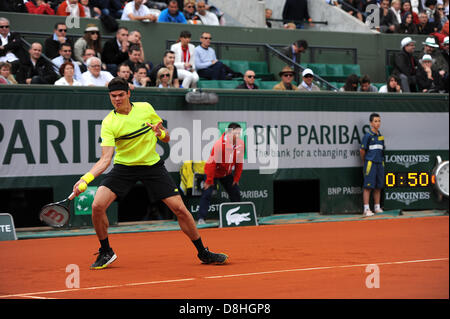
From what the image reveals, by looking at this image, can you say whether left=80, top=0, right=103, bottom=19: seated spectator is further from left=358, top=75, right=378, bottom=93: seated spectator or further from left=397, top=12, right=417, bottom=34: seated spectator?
left=397, top=12, right=417, bottom=34: seated spectator

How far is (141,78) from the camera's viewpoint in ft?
45.1

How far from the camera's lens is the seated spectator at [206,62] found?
1571cm

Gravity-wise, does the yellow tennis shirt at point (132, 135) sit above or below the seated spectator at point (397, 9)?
below

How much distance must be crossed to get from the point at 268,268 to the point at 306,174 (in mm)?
6739

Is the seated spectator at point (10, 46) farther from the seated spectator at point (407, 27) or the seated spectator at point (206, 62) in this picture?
the seated spectator at point (407, 27)

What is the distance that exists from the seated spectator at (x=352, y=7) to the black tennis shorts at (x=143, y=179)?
14238 millimetres

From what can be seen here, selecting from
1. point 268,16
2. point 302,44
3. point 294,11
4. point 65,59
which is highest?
point 294,11

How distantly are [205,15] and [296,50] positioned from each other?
8.19ft

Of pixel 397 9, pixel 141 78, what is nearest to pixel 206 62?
pixel 141 78

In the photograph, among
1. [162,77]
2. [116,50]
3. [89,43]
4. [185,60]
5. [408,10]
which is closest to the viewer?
[162,77]

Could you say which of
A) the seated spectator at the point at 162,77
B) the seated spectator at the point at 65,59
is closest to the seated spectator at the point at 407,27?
the seated spectator at the point at 162,77

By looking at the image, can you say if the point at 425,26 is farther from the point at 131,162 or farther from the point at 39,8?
the point at 131,162

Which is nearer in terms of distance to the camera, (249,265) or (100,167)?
(100,167)

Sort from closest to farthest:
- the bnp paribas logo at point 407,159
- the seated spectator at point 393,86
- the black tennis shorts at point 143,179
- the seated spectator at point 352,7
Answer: the black tennis shorts at point 143,179, the bnp paribas logo at point 407,159, the seated spectator at point 393,86, the seated spectator at point 352,7
